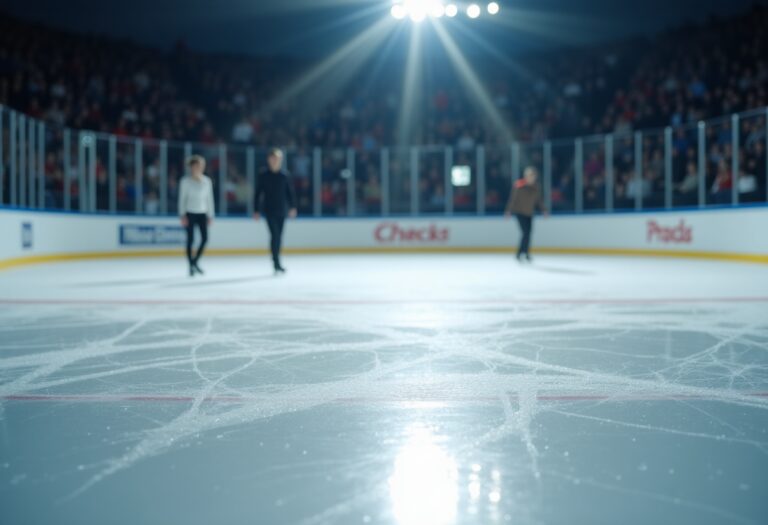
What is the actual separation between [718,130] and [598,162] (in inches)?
119

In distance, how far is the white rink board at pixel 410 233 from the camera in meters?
12.6

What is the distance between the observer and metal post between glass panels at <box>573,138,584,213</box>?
1642cm

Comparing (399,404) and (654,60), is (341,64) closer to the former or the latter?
(654,60)

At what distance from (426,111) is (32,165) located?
12.3 metres

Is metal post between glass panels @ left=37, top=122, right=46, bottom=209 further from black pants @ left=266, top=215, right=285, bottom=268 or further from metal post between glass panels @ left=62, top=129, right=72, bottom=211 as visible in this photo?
black pants @ left=266, top=215, right=285, bottom=268

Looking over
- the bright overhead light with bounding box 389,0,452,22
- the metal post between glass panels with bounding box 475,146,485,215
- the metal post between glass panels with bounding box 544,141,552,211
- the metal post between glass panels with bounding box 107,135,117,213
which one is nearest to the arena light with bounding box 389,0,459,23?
the bright overhead light with bounding box 389,0,452,22

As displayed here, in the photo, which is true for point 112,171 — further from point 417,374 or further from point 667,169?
point 417,374

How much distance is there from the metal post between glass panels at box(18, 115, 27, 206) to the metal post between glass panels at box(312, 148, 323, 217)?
669cm

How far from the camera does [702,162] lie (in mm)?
13797

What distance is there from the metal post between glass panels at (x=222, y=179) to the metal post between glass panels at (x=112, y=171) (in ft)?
7.59

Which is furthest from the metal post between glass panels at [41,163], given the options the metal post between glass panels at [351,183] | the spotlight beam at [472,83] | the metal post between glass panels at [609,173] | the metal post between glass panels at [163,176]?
the spotlight beam at [472,83]

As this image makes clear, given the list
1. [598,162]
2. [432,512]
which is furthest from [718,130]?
[432,512]

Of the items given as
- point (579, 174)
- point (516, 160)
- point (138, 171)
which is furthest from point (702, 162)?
point (138, 171)

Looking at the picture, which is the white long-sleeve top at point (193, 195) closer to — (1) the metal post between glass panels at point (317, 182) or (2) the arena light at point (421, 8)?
(1) the metal post between glass panels at point (317, 182)
